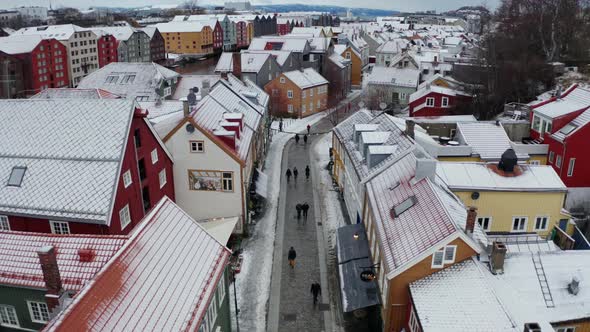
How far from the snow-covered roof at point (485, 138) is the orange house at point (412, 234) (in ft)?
46.1

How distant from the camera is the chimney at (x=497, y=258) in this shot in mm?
23469

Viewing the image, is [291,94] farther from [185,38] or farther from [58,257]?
[185,38]

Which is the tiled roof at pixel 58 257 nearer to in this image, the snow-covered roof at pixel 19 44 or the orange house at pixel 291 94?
the orange house at pixel 291 94

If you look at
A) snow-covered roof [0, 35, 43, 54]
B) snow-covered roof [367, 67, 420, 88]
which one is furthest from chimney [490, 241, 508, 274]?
snow-covered roof [0, 35, 43, 54]

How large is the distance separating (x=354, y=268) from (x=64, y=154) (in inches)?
758

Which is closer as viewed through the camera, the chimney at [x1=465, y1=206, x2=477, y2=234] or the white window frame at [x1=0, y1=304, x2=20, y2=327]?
the white window frame at [x1=0, y1=304, x2=20, y2=327]

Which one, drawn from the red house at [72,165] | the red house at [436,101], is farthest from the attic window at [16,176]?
the red house at [436,101]

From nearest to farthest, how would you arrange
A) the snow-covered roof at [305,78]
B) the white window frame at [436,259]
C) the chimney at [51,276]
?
the chimney at [51,276], the white window frame at [436,259], the snow-covered roof at [305,78]

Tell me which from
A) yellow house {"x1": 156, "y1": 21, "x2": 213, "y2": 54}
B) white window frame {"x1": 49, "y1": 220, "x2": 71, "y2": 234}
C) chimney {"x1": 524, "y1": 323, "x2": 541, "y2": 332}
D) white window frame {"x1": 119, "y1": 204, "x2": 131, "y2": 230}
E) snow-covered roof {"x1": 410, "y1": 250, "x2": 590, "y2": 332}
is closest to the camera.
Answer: chimney {"x1": 524, "y1": 323, "x2": 541, "y2": 332}

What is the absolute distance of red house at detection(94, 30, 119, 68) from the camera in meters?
129

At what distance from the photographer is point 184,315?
18.7m

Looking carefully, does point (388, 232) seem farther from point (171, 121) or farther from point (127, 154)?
point (171, 121)

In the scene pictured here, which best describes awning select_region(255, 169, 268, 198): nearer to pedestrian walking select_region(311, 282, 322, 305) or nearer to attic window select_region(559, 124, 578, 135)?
pedestrian walking select_region(311, 282, 322, 305)

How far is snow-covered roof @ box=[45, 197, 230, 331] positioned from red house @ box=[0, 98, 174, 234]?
20.1ft
